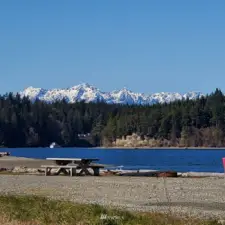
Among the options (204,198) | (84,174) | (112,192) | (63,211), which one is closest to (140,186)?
(112,192)

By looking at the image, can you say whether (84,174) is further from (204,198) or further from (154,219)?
(154,219)

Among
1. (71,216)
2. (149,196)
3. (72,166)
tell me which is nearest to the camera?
(71,216)

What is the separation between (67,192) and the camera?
25.5m

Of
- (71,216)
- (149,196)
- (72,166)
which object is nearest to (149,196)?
(149,196)

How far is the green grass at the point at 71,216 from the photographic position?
1430 centimetres

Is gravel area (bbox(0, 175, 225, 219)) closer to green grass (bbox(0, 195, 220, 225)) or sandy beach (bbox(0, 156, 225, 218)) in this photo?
sandy beach (bbox(0, 156, 225, 218))

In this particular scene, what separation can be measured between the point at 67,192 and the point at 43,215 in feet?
33.8

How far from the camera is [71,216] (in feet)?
49.0

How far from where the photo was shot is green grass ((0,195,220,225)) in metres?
14.3

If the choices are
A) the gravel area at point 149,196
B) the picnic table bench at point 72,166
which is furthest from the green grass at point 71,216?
the picnic table bench at point 72,166

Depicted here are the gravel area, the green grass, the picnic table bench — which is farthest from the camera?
the picnic table bench

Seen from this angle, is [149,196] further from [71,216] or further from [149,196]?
[71,216]

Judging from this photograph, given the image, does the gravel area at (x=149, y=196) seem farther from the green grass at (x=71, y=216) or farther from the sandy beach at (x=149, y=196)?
the green grass at (x=71, y=216)

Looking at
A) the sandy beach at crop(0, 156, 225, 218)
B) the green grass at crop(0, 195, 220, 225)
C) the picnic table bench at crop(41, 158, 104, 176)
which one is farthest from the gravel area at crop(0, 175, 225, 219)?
the picnic table bench at crop(41, 158, 104, 176)
